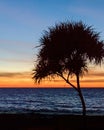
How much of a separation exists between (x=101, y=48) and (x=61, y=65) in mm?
2887

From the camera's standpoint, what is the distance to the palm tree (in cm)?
2658

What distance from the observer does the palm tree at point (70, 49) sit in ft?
87.2

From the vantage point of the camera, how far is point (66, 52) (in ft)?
87.5

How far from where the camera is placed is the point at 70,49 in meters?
26.7

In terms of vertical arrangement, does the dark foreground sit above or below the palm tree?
below

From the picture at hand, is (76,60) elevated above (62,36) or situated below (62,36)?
below

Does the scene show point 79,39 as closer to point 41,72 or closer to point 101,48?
point 101,48

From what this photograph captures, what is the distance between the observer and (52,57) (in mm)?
26938

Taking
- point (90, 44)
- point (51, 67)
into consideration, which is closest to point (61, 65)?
point (51, 67)

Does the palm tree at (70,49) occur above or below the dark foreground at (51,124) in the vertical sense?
above

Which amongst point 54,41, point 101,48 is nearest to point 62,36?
point 54,41

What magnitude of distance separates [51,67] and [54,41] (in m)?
1.76

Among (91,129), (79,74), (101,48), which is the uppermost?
(101,48)

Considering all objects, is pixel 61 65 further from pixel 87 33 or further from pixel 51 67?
pixel 87 33
